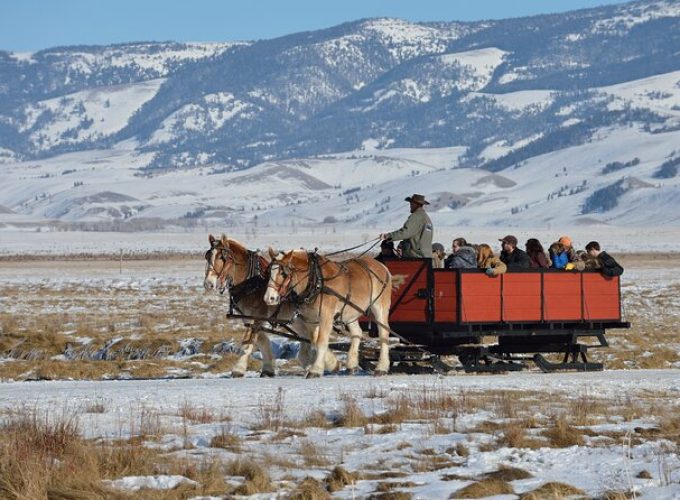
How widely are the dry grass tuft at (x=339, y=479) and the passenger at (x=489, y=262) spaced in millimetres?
9079

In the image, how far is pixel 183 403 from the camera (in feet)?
54.2

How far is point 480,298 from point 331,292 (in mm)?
2571

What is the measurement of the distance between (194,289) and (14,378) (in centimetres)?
2628

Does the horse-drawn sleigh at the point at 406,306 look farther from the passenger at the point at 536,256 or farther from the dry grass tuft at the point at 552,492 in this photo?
the dry grass tuft at the point at 552,492

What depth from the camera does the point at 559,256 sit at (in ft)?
76.0

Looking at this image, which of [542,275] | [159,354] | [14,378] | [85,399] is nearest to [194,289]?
[159,354]

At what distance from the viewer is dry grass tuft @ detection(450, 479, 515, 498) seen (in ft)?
39.5

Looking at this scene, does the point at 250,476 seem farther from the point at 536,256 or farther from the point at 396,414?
the point at 536,256

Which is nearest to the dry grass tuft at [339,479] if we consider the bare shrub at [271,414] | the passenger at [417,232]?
the bare shrub at [271,414]

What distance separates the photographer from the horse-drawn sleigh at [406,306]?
66.1 ft

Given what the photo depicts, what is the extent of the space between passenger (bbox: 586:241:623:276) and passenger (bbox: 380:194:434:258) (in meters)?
2.75

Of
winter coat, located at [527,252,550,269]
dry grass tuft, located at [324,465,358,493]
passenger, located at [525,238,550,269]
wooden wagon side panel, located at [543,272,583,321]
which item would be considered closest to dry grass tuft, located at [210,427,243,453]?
dry grass tuft, located at [324,465,358,493]

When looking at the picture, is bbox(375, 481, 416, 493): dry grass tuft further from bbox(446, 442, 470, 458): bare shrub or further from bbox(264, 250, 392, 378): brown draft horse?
bbox(264, 250, 392, 378): brown draft horse

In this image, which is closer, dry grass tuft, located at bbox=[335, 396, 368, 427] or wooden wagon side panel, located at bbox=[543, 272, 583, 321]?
dry grass tuft, located at bbox=[335, 396, 368, 427]
